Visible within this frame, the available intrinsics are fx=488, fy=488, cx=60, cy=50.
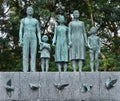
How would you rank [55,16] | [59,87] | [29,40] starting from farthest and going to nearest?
[55,16] → [29,40] → [59,87]

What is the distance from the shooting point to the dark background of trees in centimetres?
2055

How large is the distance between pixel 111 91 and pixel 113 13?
878 cm

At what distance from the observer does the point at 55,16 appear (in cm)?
2045

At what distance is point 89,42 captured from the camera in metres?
14.5

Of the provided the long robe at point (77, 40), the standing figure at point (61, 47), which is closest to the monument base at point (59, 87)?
the standing figure at point (61, 47)

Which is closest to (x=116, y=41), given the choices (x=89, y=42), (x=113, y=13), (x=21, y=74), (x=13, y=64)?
(x=113, y=13)

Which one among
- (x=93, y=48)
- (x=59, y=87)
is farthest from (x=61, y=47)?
(x=59, y=87)

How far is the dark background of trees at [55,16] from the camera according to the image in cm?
2055

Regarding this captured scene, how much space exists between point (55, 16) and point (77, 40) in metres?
6.21

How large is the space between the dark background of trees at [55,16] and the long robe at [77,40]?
578 cm

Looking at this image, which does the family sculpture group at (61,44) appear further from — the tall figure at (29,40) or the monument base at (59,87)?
the monument base at (59,87)

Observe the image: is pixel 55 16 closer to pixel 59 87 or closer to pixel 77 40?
pixel 77 40

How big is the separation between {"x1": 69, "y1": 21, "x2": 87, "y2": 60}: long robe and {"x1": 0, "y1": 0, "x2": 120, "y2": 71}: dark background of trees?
5.78 m

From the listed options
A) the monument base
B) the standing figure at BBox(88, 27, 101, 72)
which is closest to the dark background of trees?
the standing figure at BBox(88, 27, 101, 72)
